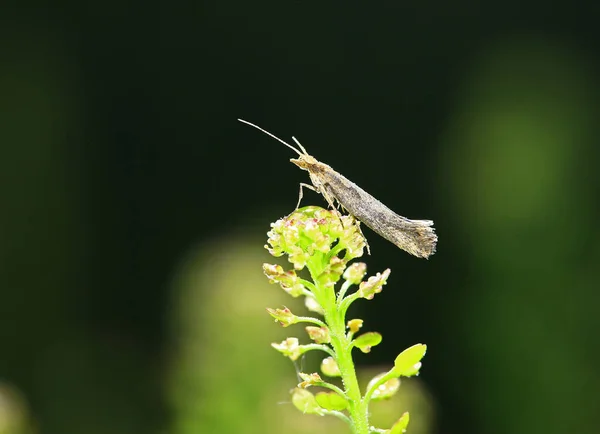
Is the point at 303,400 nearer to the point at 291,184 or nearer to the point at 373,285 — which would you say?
the point at 373,285

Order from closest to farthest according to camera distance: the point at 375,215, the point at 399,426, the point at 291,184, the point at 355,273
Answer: the point at 399,426, the point at 355,273, the point at 375,215, the point at 291,184

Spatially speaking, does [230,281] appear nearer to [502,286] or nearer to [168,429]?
[168,429]

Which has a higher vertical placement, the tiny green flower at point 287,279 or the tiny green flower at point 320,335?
the tiny green flower at point 287,279

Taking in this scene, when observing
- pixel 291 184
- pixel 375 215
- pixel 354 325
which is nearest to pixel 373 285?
pixel 354 325

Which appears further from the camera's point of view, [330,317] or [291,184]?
[291,184]

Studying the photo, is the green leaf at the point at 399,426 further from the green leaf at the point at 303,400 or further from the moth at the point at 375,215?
the moth at the point at 375,215

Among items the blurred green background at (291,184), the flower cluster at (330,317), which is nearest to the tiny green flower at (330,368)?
the flower cluster at (330,317)
